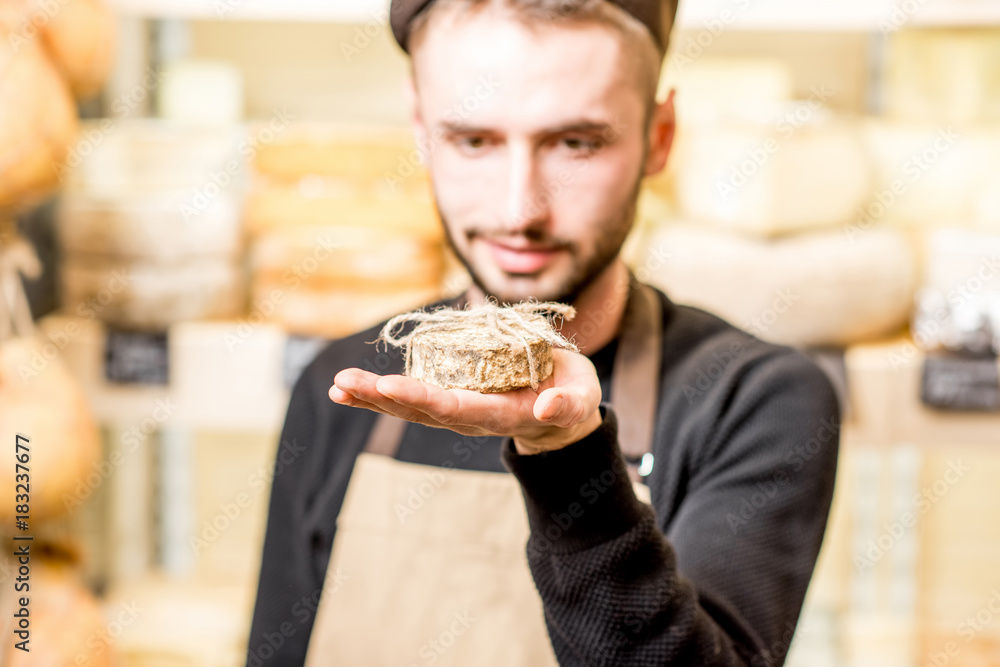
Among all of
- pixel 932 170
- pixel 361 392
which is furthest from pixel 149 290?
pixel 932 170

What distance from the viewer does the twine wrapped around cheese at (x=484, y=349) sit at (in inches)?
30.4

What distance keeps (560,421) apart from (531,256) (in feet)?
1.24

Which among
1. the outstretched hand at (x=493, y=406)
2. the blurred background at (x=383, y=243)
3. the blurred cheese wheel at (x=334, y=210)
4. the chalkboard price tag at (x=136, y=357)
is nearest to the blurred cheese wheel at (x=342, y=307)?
the blurred background at (x=383, y=243)

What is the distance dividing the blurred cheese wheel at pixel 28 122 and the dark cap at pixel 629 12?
58 centimetres

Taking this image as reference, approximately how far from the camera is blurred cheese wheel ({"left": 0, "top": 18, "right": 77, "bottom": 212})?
1.34m

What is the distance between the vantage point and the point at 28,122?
136cm

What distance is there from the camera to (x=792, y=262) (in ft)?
5.08

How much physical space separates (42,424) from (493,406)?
1.01 m

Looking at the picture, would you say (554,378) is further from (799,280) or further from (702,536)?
(799,280)

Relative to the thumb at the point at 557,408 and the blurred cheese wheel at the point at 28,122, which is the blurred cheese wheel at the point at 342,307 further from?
the thumb at the point at 557,408

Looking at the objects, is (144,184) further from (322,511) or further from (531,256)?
(531,256)

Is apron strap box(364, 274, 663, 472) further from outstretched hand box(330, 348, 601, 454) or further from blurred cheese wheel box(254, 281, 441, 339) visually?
blurred cheese wheel box(254, 281, 441, 339)

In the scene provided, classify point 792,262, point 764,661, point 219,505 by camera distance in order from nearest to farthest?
point 764,661, point 792,262, point 219,505

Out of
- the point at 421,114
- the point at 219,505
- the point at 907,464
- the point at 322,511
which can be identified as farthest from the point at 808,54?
the point at 219,505
